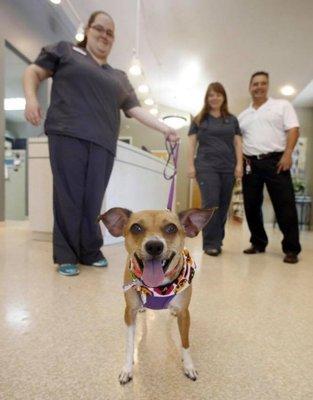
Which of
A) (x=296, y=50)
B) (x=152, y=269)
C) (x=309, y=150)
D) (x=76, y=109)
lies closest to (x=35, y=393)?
(x=152, y=269)

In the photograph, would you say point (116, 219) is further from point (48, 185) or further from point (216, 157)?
point (48, 185)

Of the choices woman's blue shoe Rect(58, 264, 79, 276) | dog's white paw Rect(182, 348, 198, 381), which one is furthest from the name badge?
dog's white paw Rect(182, 348, 198, 381)

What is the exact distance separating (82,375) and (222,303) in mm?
771

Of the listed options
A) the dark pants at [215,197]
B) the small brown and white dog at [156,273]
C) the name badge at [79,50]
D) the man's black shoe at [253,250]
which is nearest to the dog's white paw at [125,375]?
the small brown and white dog at [156,273]

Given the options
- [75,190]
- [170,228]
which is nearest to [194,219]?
[170,228]

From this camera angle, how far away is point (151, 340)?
3.44ft

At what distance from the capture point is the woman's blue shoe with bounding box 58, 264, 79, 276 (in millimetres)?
1742

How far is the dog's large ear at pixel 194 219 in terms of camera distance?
94 cm

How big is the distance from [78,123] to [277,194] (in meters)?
1.57

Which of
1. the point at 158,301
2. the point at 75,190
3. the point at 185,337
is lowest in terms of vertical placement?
the point at 185,337

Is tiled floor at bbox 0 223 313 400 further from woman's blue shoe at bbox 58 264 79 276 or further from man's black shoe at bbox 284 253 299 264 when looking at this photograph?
man's black shoe at bbox 284 253 299 264

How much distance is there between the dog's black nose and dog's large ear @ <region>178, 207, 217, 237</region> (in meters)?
0.19

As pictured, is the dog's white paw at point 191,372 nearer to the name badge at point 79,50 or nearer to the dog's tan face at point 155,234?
the dog's tan face at point 155,234

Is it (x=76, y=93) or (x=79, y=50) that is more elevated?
(x=79, y=50)
